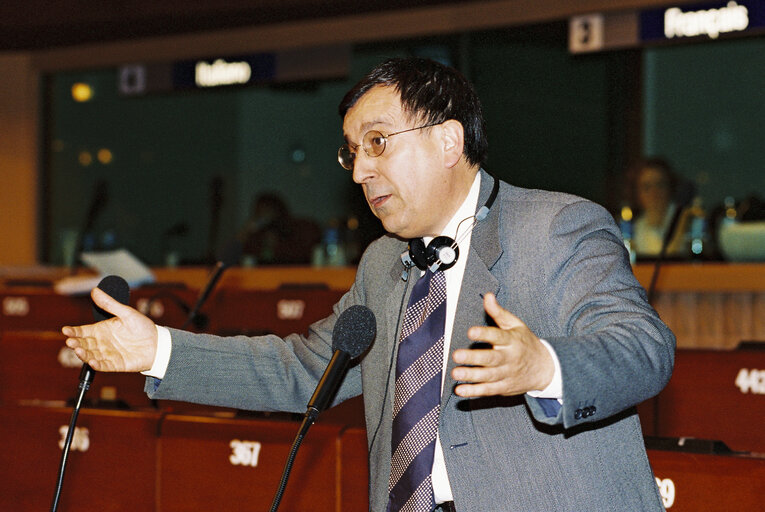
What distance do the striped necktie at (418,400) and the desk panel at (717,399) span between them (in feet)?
3.41

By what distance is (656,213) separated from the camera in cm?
619

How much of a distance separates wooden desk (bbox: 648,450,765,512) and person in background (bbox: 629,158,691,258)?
14.4 feet

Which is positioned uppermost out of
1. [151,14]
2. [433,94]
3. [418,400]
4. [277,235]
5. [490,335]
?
[151,14]

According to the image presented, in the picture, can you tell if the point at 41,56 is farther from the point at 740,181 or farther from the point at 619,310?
the point at 619,310

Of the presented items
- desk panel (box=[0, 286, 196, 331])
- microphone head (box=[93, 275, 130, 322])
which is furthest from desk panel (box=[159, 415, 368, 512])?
desk panel (box=[0, 286, 196, 331])

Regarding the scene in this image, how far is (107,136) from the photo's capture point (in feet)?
30.2

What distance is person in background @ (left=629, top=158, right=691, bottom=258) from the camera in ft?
20.0

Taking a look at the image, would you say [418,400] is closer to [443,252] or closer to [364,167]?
[443,252]

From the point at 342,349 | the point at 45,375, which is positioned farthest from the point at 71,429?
the point at 45,375

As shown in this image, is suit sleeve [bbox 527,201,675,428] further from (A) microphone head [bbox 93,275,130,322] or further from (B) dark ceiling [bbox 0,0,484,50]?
(B) dark ceiling [bbox 0,0,484,50]

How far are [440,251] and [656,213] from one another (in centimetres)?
478

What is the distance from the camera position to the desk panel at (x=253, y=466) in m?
2.07

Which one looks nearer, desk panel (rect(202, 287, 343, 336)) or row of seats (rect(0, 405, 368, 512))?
row of seats (rect(0, 405, 368, 512))

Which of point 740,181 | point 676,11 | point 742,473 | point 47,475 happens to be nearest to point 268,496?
point 47,475
